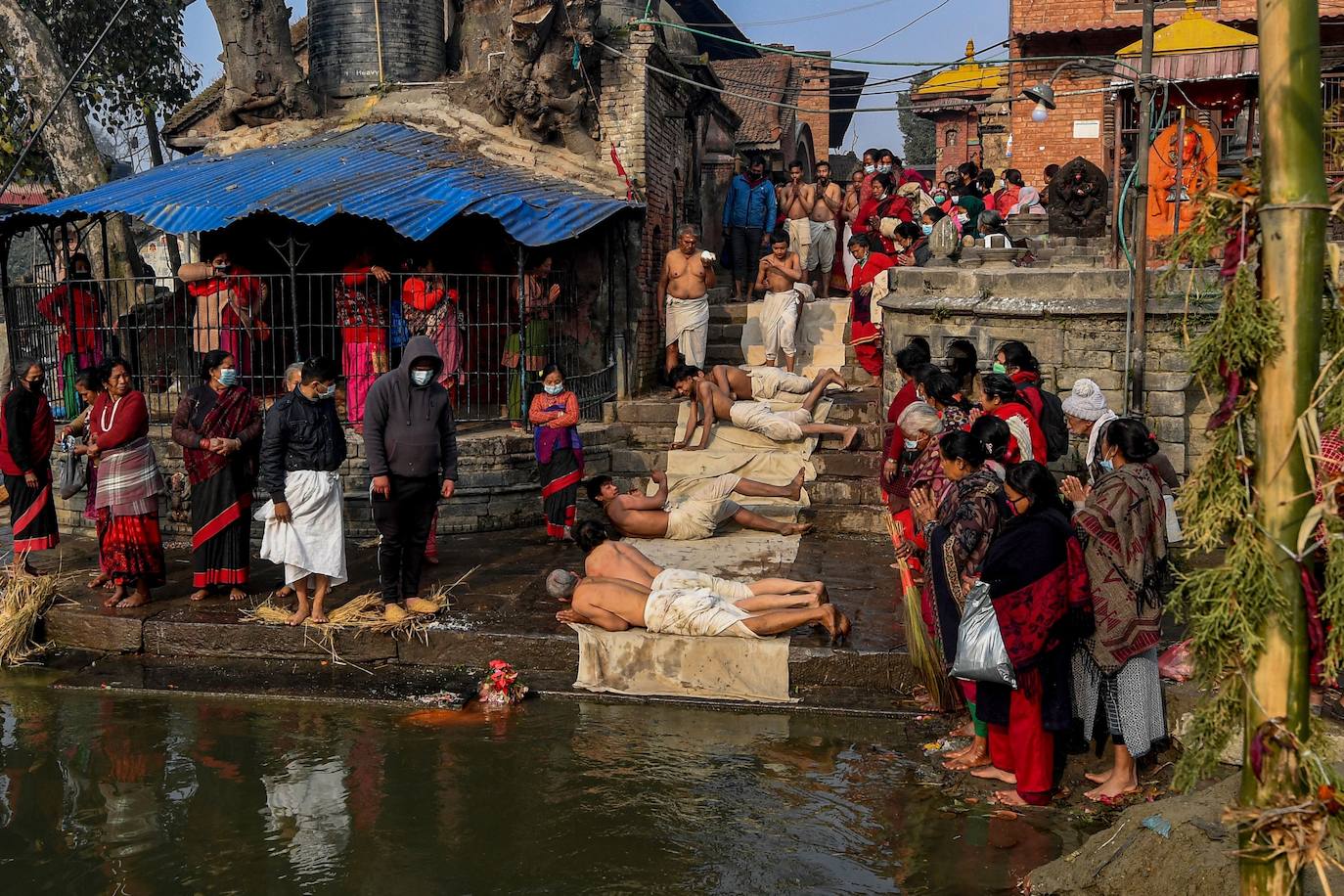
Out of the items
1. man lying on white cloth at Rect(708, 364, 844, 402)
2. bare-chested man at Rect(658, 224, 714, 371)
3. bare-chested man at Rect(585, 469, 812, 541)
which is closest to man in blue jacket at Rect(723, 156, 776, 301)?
bare-chested man at Rect(658, 224, 714, 371)

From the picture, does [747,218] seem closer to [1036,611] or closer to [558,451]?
[558,451]

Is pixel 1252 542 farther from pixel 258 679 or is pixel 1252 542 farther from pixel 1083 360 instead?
pixel 1083 360

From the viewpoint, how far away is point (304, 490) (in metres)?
7.82

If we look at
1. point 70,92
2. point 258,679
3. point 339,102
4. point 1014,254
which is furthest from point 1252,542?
point 70,92

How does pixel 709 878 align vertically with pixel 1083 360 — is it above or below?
below

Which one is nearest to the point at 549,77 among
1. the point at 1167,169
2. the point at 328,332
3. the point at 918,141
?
the point at 328,332

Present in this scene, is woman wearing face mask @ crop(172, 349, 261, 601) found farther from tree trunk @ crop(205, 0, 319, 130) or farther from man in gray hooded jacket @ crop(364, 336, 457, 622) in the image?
tree trunk @ crop(205, 0, 319, 130)

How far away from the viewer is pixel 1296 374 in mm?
2936

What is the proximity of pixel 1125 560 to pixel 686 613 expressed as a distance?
8.44 ft

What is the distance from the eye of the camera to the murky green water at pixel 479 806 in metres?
5.03

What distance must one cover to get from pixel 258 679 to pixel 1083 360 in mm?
6782

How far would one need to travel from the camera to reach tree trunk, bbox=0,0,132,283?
13.7 meters

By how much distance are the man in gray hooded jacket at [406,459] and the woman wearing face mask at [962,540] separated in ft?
10.9

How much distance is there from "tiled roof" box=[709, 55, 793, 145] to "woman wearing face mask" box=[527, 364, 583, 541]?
1293cm
